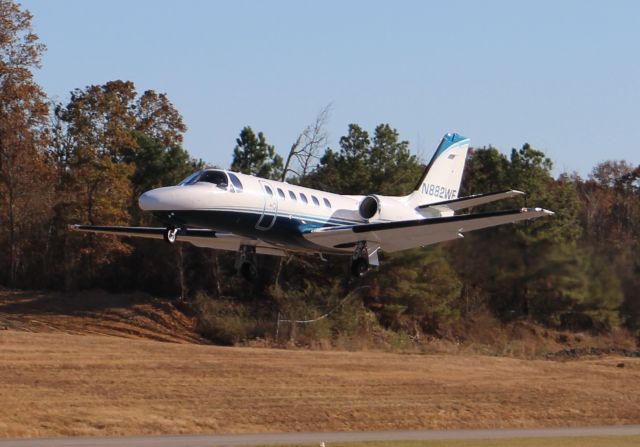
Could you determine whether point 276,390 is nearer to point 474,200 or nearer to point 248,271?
point 248,271

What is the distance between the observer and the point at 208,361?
39.8m

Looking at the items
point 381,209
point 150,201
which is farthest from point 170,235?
point 381,209

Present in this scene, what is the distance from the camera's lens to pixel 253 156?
2343 inches

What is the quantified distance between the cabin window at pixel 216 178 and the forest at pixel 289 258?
1910 centimetres

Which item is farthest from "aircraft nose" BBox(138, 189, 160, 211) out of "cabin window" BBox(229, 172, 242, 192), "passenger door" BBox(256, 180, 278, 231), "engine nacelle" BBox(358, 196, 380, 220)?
"engine nacelle" BBox(358, 196, 380, 220)

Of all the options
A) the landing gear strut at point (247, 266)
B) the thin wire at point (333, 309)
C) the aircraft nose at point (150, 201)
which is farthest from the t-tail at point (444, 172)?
the aircraft nose at point (150, 201)

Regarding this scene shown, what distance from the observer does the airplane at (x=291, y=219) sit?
29.2 meters

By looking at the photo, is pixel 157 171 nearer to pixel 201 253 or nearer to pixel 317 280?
pixel 201 253

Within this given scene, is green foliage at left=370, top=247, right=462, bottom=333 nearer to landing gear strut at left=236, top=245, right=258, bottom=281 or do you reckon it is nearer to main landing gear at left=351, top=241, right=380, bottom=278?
main landing gear at left=351, top=241, right=380, bottom=278

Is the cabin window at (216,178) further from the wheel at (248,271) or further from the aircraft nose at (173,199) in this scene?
the wheel at (248,271)

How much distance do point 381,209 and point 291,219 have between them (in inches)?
152

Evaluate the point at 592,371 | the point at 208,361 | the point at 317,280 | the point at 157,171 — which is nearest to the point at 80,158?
the point at 157,171

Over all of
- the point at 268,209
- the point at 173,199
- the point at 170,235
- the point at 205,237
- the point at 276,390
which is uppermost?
the point at 268,209

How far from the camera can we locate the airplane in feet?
96.0
